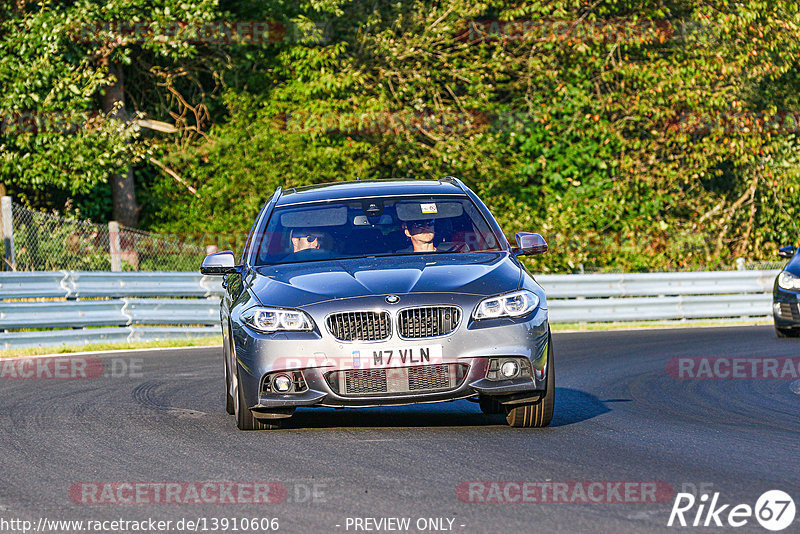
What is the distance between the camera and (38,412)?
32.1ft

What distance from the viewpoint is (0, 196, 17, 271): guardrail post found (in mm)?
17672

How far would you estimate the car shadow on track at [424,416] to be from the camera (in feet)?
28.0

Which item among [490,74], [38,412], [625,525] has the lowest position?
[38,412]

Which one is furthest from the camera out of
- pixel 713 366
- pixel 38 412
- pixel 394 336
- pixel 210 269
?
pixel 713 366

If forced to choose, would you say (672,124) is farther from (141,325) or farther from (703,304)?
(141,325)

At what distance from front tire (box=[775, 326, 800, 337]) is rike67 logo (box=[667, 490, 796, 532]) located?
1212 centimetres

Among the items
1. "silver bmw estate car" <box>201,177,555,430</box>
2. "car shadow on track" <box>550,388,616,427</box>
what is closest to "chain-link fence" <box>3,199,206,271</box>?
"car shadow on track" <box>550,388,616,427</box>

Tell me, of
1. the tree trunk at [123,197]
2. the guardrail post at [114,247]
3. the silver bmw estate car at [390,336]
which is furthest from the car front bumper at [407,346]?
Answer: the tree trunk at [123,197]

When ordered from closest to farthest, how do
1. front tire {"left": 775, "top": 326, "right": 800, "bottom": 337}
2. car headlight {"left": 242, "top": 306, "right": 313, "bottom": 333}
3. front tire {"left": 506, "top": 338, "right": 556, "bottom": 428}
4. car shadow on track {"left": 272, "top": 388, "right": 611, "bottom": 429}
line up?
car headlight {"left": 242, "top": 306, "right": 313, "bottom": 333}, front tire {"left": 506, "top": 338, "right": 556, "bottom": 428}, car shadow on track {"left": 272, "top": 388, "right": 611, "bottom": 429}, front tire {"left": 775, "top": 326, "right": 800, "bottom": 337}

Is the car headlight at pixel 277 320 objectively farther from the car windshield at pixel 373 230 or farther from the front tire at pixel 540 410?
the front tire at pixel 540 410

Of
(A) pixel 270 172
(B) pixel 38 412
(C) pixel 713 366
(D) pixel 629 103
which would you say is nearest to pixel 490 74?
(D) pixel 629 103

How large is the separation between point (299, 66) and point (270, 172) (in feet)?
8.08

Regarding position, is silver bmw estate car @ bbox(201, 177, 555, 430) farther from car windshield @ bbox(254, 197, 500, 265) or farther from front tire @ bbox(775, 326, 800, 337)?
front tire @ bbox(775, 326, 800, 337)

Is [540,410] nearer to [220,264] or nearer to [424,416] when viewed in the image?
[424,416]
